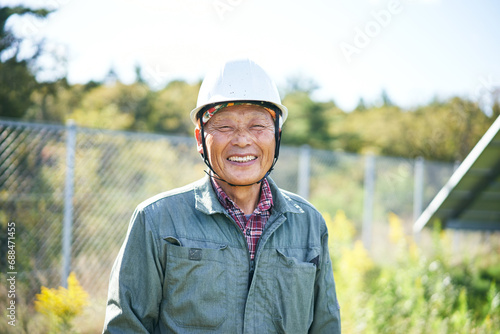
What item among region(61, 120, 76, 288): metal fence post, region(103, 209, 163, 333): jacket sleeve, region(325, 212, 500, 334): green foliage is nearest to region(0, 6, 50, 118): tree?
region(61, 120, 76, 288): metal fence post

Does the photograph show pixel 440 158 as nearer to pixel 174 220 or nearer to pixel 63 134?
pixel 63 134

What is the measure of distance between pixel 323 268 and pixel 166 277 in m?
0.78

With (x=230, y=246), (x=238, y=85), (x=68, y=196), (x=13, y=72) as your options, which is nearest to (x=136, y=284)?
(x=230, y=246)

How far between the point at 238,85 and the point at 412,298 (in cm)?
354

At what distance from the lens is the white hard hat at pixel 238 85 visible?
199 centimetres

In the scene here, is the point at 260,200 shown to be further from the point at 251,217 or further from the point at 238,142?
the point at 238,142

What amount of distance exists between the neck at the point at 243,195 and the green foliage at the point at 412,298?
2.63 metres

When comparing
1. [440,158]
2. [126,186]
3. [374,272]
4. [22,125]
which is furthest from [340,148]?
[22,125]

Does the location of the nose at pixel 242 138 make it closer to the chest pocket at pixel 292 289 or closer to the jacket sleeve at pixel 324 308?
the chest pocket at pixel 292 289

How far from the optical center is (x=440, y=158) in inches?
573

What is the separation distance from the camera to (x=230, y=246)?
1.90 metres

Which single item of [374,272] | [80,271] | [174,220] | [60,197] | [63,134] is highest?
[63,134]

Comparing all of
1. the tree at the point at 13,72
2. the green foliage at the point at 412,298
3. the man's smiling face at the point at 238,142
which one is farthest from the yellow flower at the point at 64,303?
the tree at the point at 13,72

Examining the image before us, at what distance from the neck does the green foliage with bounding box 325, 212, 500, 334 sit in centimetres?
263
